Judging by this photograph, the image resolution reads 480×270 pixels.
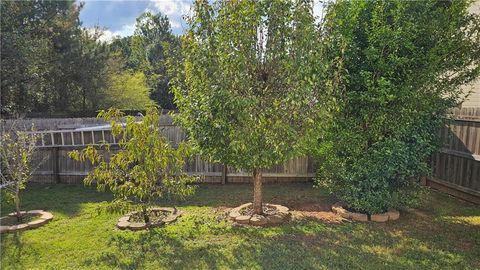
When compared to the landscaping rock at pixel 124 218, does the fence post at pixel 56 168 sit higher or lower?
higher

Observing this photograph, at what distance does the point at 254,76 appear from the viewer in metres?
4.92

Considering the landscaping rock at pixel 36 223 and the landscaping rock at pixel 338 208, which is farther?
the landscaping rock at pixel 338 208

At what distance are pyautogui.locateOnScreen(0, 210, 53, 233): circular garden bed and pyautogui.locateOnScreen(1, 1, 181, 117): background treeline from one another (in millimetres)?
7443

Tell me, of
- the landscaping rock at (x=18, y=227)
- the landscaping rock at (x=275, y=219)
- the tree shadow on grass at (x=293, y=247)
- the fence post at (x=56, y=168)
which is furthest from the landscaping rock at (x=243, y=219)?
the fence post at (x=56, y=168)

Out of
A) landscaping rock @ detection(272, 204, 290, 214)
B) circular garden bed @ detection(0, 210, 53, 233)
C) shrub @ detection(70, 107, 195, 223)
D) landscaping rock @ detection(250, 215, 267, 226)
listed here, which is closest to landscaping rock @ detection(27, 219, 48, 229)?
circular garden bed @ detection(0, 210, 53, 233)

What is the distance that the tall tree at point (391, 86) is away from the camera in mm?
4805

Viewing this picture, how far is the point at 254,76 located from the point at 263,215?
6.89 ft

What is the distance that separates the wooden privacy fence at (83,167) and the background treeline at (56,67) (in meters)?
4.90

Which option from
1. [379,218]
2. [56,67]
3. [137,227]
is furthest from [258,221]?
[56,67]

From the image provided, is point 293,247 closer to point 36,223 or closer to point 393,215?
point 393,215

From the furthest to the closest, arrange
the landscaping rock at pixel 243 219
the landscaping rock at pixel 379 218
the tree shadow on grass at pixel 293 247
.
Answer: the landscaping rock at pixel 379 218 < the landscaping rock at pixel 243 219 < the tree shadow on grass at pixel 293 247

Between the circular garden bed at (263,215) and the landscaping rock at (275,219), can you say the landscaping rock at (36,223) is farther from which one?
the landscaping rock at (275,219)

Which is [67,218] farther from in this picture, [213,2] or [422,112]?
[422,112]

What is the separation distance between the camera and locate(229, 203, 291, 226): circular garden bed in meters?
5.04
